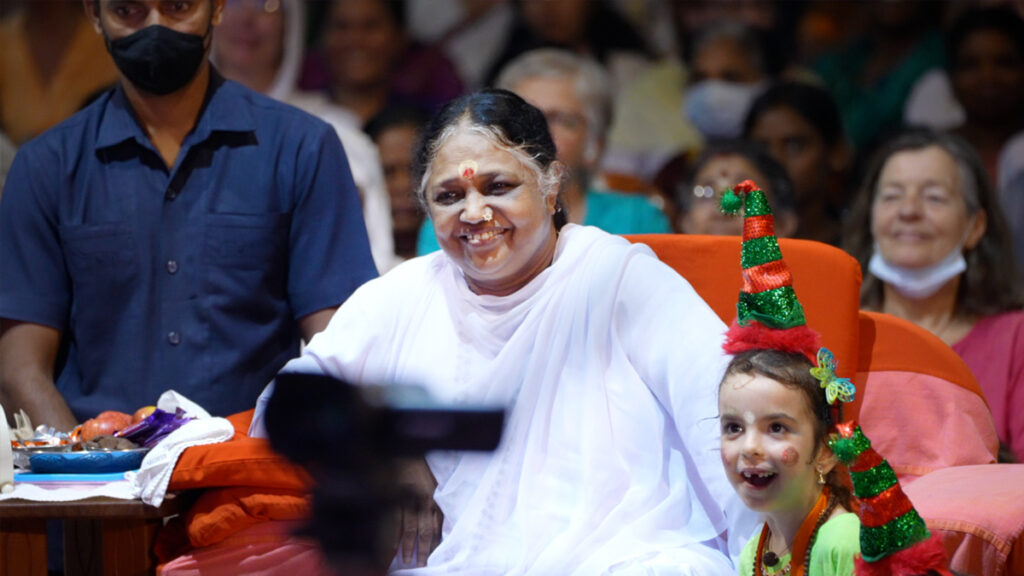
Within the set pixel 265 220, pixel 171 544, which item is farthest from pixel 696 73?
pixel 171 544

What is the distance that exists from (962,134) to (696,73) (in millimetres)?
1239

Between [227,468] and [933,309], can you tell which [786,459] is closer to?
[227,468]

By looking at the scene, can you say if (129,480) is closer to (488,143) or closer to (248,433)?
(248,433)

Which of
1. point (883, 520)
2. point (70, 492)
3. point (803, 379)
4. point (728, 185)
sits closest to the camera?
point (883, 520)

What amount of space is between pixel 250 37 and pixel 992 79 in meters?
3.46

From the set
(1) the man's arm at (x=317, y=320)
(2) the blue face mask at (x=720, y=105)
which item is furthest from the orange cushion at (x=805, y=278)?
(2) the blue face mask at (x=720, y=105)

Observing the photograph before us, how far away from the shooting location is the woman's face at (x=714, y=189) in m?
4.82

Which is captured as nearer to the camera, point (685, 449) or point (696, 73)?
point (685, 449)

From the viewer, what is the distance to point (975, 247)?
4.37 m

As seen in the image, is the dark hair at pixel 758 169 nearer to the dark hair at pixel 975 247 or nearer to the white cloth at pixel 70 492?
the dark hair at pixel 975 247

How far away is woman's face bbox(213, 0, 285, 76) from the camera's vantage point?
6.45 m

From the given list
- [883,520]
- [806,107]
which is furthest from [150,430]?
[806,107]

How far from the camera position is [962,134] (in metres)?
5.83

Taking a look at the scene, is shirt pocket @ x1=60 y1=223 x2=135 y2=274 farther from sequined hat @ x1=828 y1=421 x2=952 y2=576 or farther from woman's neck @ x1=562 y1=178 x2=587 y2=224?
sequined hat @ x1=828 y1=421 x2=952 y2=576
